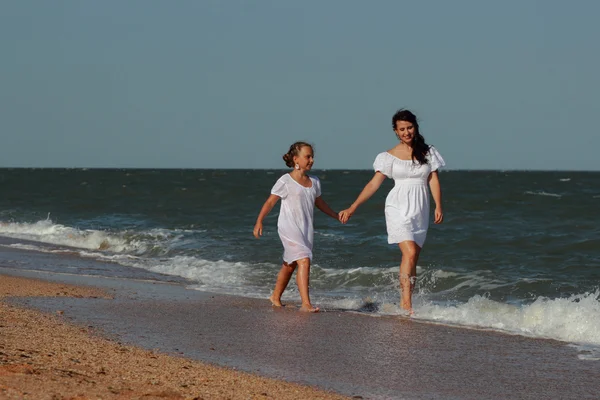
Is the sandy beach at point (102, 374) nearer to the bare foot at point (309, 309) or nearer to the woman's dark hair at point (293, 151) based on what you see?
the bare foot at point (309, 309)

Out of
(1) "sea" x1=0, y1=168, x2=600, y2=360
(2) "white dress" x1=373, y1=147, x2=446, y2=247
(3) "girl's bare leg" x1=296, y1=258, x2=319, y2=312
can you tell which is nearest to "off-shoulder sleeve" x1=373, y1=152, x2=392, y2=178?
(2) "white dress" x1=373, y1=147, x2=446, y2=247

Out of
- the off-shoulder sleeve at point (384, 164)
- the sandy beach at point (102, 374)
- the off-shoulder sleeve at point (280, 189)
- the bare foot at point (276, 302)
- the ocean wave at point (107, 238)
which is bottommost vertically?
the ocean wave at point (107, 238)

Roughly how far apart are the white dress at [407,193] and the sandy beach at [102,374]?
302cm

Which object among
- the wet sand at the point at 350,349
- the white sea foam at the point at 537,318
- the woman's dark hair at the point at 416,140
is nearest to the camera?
the wet sand at the point at 350,349

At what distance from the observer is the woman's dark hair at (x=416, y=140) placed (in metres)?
8.00

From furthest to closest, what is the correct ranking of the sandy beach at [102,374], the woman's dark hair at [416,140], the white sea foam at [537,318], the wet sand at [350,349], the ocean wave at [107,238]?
the ocean wave at [107,238] → the woman's dark hair at [416,140] → the white sea foam at [537,318] → the wet sand at [350,349] → the sandy beach at [102,374]

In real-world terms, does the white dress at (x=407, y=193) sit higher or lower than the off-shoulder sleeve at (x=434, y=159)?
lower

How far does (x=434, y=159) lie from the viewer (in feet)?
26.5

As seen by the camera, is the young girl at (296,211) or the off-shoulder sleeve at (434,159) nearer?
the off-shoulder sleeve at (434,159)

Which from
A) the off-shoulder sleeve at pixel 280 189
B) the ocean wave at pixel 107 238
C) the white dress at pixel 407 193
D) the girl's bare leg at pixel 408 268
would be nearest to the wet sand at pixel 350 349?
the girl's bare leg at pixel 408 268

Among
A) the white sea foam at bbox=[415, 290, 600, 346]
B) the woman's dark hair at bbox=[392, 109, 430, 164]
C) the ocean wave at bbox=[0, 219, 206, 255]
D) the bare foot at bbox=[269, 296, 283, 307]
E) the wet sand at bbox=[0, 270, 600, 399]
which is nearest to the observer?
the wet sand at bbox=[0, 270, 600, 399]

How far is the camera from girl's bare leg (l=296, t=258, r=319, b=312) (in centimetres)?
835

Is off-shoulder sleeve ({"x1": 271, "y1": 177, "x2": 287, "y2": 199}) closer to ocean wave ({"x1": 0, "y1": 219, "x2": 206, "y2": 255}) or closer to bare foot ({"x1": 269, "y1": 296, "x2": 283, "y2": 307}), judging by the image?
bare foot ({"x1": 269, "y1": 296, "x2": 283, "y2": 307})

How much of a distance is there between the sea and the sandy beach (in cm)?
270
